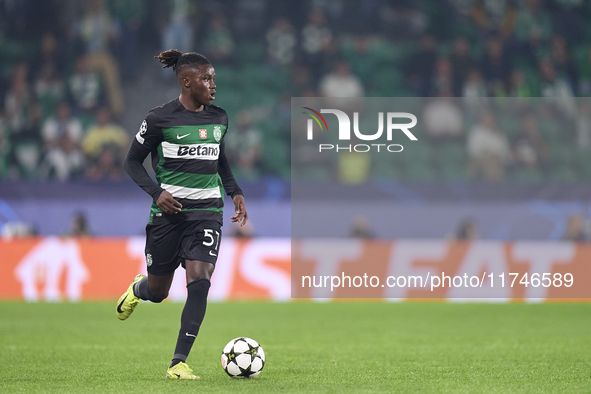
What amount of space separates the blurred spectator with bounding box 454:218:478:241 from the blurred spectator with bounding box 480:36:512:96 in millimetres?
4089

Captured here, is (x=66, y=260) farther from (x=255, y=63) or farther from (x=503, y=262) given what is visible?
(x=255, y=63)

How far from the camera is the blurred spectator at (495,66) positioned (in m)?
18.3

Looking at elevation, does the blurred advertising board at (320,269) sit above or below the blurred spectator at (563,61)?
below

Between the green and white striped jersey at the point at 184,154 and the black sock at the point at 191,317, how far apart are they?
465 millimetres

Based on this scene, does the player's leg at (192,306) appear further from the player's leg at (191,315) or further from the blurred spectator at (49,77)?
the blurred spectator at (49,77)

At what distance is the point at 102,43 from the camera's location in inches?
742

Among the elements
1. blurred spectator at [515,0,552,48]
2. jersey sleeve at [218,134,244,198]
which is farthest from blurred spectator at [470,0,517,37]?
jersey sleeve at [218,134,244,198]

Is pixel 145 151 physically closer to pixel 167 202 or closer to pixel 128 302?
pixel 167 202

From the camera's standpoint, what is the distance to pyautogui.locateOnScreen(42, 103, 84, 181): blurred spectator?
1623 cm

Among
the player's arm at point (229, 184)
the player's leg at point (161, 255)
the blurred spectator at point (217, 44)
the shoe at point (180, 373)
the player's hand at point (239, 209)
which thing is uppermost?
the blurred spectator at point (217, 44)

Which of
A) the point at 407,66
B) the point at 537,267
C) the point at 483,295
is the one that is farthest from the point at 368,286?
the point at 407,66

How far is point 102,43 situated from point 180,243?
14243 millimetres

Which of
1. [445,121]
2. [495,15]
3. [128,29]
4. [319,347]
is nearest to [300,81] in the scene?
[445,121]

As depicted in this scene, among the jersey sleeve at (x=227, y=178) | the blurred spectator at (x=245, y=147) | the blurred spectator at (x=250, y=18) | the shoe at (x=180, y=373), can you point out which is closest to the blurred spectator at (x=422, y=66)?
the blurred spectator at (x=250, y=18)
